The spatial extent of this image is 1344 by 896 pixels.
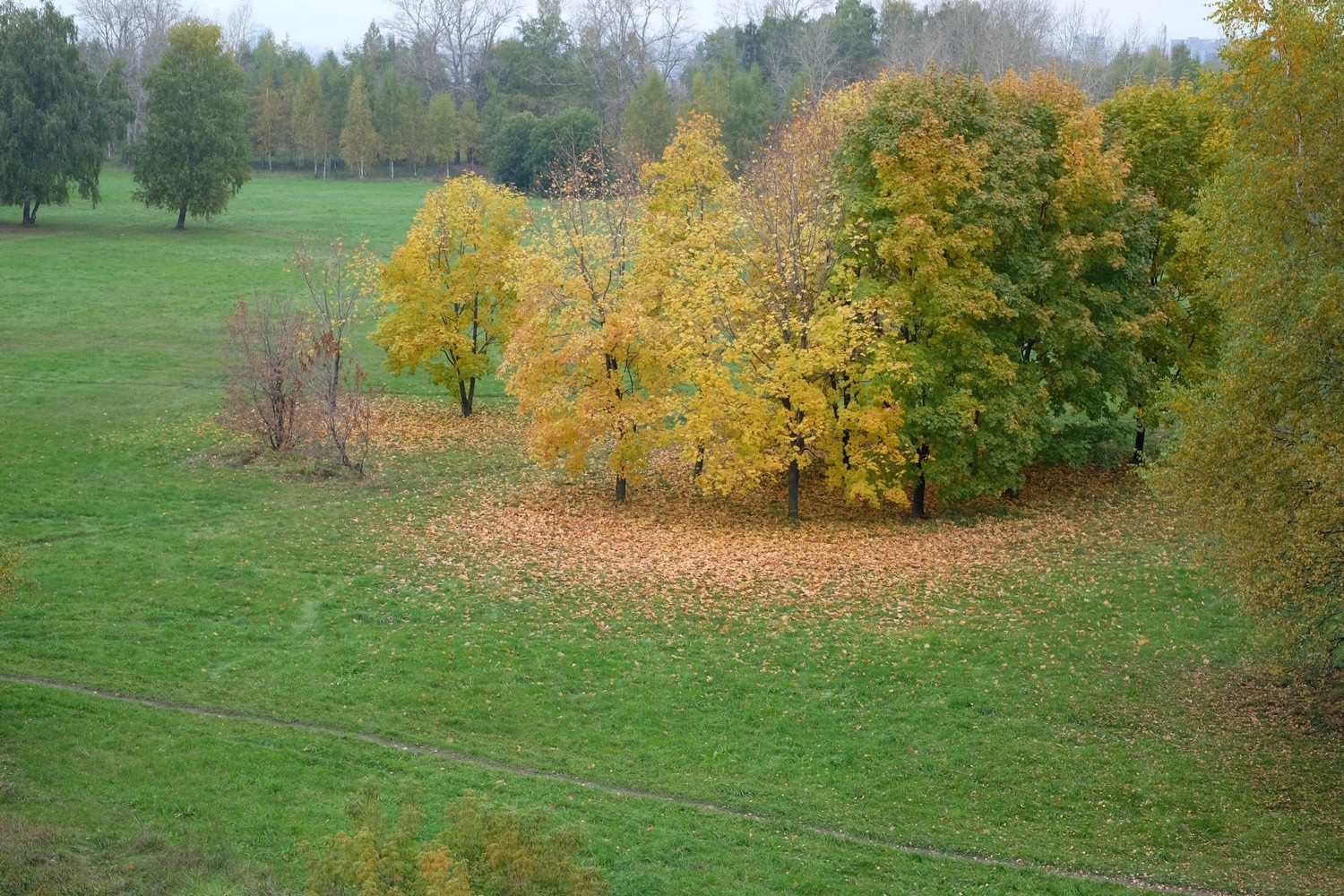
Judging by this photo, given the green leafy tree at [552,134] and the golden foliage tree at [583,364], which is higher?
the green leafy tree at [552,134]

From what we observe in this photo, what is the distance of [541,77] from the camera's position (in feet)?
305

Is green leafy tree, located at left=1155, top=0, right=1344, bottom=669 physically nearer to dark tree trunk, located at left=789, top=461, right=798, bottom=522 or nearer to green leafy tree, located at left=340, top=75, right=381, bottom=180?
dark tree trunk, located at left=789, top=461, right=798, bottom=522

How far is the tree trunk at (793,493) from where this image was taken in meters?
26.1

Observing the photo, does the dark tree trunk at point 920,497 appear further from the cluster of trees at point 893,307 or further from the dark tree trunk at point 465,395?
the dark tree trunk at point 465,395

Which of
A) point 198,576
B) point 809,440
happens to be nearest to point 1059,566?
point 809,440

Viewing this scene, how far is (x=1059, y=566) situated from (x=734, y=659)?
7.44m

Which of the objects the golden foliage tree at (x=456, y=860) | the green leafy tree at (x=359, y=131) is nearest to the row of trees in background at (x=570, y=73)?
the green leafy tree at (x=359, y=131)

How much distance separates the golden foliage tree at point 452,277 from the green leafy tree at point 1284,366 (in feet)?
67.0

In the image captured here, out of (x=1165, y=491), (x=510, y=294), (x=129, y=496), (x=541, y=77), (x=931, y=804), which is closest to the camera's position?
(x=931, y=804)

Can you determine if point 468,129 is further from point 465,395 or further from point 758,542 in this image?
point 758,542

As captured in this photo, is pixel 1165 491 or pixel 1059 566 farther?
pixel 1059 566

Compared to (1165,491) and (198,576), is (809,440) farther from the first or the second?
(198,576)

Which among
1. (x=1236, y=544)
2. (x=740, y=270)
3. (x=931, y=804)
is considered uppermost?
(x=740, y=270)

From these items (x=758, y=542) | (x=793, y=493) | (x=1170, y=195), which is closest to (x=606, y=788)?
(x=758, y=542)
